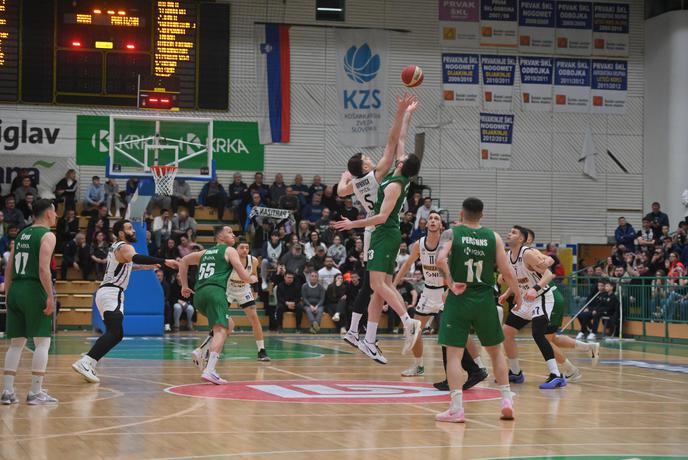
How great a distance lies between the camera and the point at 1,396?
31.8ft

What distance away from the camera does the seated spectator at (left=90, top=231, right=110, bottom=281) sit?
23297 millimetres


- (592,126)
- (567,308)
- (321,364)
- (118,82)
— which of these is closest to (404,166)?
(321,364)

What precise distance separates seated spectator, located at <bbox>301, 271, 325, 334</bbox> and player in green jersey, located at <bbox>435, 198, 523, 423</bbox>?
14858mm

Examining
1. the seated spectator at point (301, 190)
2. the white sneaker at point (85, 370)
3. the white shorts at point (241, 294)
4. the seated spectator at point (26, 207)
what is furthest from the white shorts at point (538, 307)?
the seated spectator at point (26, 207)

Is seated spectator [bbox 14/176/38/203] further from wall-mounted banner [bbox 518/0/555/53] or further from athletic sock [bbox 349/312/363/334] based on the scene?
wall-mounted banner [bbox 518/0/555/53]

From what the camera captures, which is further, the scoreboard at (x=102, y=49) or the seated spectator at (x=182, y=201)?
the seated spectator at (x=182, y=201)

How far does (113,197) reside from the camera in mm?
26469

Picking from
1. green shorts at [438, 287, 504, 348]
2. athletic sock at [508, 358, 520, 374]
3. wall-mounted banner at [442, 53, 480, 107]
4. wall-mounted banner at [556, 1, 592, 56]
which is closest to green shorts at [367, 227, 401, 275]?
athletic sock at [508, 358, 520, 374]

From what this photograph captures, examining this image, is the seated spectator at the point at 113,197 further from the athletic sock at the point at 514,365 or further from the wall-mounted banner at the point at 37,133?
the athletic sock at the point at 514,365

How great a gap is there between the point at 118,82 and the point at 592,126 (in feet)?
50.8

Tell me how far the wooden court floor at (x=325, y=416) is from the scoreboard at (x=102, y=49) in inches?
500

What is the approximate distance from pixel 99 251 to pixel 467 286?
53.4ft

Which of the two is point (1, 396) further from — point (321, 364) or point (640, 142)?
point (640, 142)

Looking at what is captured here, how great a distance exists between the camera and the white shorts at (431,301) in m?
13.0
